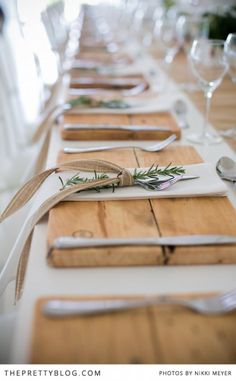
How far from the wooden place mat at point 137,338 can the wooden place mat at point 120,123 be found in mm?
562

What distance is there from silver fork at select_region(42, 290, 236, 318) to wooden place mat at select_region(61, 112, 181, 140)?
1.80 feet

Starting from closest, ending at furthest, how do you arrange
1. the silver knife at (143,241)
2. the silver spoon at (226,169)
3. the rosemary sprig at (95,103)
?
the silver knife at (143,241)
the silver spoon at (226,169)
the rosemary sprig at (95,103)

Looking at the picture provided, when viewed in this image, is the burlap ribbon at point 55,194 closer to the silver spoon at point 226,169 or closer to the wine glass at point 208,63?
the silver spoon at point 226,169

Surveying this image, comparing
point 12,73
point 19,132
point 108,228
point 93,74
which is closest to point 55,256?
point 108,228

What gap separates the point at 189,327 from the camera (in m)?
0.42

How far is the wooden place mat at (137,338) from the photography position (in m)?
0.39

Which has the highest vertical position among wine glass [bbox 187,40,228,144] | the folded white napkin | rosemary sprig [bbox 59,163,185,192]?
wine glass [bbox 187,40,228,144]

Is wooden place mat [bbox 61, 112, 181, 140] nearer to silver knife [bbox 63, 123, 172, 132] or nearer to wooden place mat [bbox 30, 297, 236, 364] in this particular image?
silver knife [bbox 63, 123, 172, 132]

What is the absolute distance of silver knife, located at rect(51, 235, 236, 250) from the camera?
0.53 meters

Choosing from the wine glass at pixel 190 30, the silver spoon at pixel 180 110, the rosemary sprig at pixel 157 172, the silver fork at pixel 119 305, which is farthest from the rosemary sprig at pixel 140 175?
the wine glass at pixel 190 30

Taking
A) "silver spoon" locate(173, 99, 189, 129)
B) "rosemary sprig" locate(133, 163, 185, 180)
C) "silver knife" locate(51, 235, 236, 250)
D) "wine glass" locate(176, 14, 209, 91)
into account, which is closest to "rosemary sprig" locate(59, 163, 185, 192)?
"rosemary sprig" locate(133, 163, 185, 180)

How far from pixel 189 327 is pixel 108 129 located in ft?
1.96
